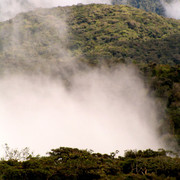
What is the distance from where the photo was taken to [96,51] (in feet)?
404

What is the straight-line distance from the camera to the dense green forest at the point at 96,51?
22625 millimetres

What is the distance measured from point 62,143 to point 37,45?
322ft

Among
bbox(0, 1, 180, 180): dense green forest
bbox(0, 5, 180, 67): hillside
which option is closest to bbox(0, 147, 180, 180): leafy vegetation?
bbox(0, 1, 180, 180): dense green forest

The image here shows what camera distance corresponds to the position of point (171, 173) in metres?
21.1

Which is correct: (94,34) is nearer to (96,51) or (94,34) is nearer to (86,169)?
(96,51)

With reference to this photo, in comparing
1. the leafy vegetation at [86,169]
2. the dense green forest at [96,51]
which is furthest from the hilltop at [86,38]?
the leafy vegetation at [86,169]

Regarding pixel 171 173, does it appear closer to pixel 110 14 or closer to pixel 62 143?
pixel 62 143

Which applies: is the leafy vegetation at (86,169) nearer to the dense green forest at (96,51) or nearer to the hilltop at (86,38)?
the dense green forest at (96,51)

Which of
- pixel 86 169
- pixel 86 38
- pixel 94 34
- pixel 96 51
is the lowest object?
pixel 86 169

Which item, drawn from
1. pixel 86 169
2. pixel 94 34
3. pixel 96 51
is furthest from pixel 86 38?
pixel 86 169

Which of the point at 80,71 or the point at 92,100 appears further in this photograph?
the point at 80,71

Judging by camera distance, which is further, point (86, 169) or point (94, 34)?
point (94, 34)

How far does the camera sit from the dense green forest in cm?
2262

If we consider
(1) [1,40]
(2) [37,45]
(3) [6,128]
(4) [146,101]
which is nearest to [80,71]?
(3) [6,128]
